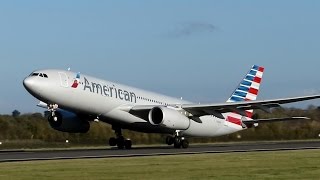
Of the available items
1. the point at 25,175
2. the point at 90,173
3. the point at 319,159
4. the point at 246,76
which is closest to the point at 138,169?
the point at 90,173

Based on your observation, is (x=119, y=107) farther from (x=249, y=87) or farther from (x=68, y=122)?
(x=249, y=87)

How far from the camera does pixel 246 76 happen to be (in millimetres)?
58125

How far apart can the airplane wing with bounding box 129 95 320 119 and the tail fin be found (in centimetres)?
742

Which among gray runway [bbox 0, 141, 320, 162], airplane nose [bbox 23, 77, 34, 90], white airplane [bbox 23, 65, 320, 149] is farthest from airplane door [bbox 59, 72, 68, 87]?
gray runway [bbox 0, 141, 320, 162]

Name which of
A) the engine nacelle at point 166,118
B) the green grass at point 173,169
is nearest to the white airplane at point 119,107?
the engine nacelle at point 166,118

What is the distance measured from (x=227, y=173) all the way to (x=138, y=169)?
326cm

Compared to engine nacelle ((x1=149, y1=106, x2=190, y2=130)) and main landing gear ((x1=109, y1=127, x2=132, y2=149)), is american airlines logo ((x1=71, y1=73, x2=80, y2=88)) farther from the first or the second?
main landing gear ((x1=109, y1=127, x2=132, y2=149))

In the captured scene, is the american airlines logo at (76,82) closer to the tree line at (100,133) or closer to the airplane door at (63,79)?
the airplane door at (63,79)

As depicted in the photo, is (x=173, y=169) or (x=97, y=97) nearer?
(x=173, y=169)

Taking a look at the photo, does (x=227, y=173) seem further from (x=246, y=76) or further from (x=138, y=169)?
(x=246, y=76)

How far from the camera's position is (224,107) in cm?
4819

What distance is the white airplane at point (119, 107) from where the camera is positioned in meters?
44.5

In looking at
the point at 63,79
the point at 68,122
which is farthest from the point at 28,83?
the point at 68,122

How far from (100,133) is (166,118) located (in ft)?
41.0
